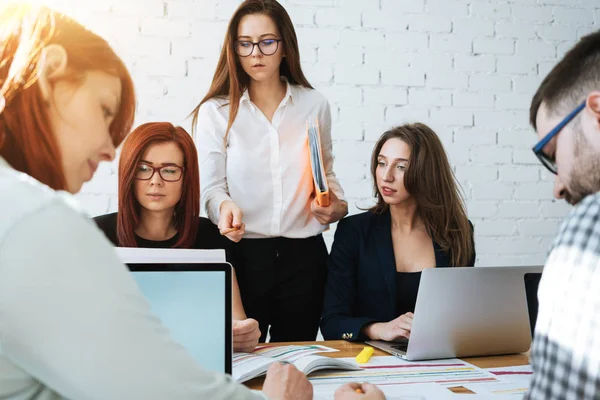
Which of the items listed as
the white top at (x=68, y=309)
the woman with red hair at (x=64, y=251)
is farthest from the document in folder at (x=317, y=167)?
the white top at (x=68, y=309)

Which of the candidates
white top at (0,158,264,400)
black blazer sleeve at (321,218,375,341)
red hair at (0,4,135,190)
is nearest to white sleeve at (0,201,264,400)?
white top at (0,158,264,400)

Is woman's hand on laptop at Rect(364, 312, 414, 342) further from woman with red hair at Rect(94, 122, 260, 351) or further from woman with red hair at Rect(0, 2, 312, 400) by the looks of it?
woman with red hair at Rect(0, 2, 312, 400)

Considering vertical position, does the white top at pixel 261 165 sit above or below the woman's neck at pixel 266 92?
below

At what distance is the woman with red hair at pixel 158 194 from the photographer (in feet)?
5.63

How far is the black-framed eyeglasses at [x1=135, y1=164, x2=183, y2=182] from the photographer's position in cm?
174

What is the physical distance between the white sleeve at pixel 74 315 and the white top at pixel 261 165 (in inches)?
56.4

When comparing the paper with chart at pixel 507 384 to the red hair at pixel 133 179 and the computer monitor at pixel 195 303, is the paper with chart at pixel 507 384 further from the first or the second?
the red hair at pixel 133 179

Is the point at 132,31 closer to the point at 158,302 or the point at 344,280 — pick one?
the point at 344,280

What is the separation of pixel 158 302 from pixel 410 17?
2235mm

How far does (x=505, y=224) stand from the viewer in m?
2.93

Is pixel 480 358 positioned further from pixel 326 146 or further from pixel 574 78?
pixel 326 146

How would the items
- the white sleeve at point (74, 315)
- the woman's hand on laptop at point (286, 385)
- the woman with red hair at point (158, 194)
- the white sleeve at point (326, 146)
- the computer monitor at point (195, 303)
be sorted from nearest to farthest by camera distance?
the white sleeve at point (74, 315) < the woman's hand on laptop at point (286, 385) < the computer monitor at point (195, 303) < the woman with red hair at point (158, 194) < the white sleeve at point (326, 146)

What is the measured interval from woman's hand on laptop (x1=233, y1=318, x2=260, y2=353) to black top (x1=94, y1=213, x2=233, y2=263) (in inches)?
20.2

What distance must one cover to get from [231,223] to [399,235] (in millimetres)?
640
